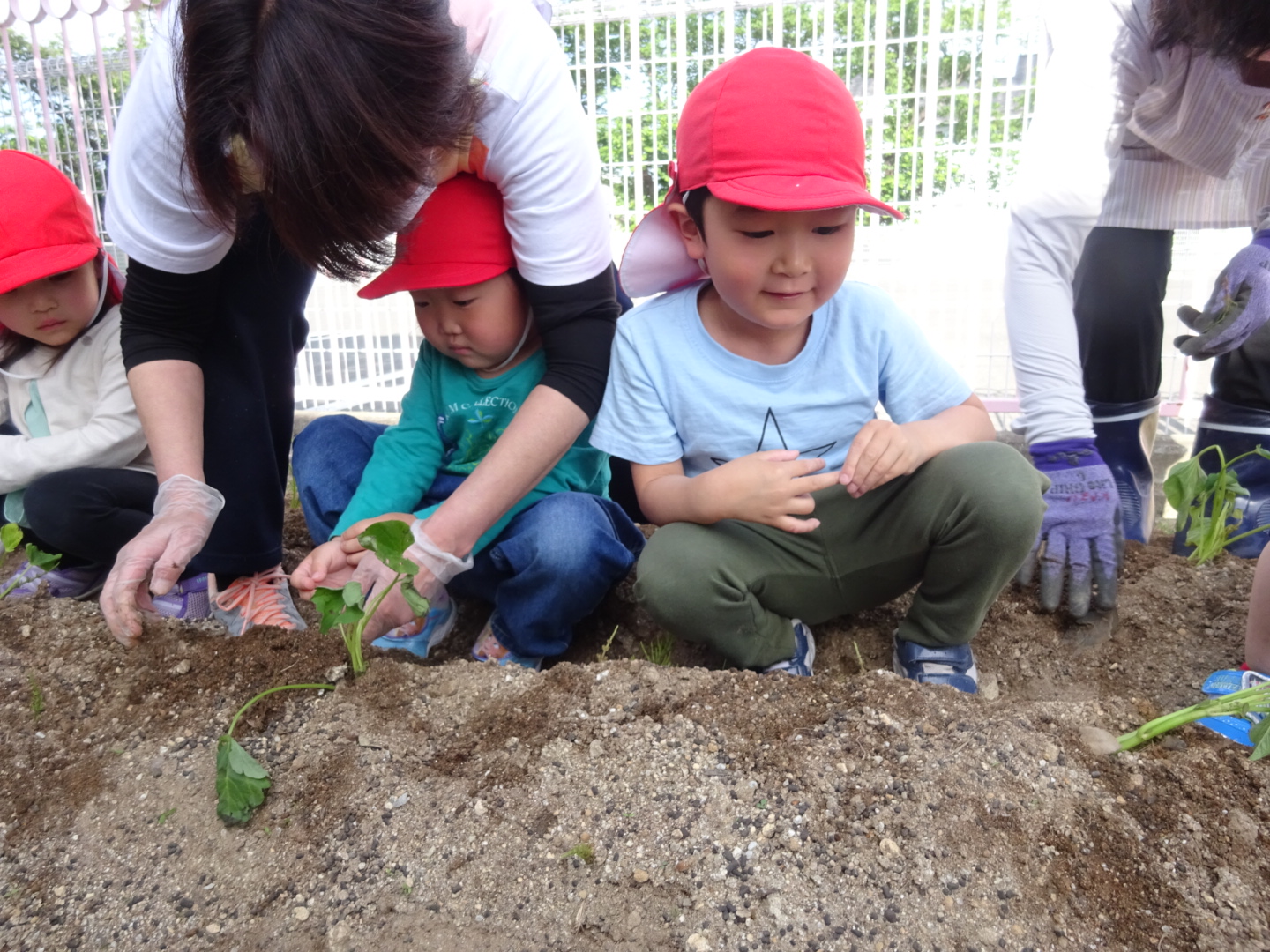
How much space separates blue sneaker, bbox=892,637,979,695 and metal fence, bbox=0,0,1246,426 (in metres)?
3.12

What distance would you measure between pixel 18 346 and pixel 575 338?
1.51 m

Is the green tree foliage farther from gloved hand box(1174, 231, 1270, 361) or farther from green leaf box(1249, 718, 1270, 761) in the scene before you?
green leaf box(1249, 718, 1270, 761)

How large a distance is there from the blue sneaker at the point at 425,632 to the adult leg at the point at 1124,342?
1646 millimetres

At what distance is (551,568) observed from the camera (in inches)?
65.3

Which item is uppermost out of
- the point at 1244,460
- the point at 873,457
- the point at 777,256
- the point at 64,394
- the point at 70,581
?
the point at 777,256

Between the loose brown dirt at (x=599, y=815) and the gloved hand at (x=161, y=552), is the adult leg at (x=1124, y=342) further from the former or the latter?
the gloved hand at (x=161, y=552)

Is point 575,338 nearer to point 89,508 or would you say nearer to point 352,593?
point 352,593

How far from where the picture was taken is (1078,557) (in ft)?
5.60

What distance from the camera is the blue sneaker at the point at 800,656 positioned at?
164cm

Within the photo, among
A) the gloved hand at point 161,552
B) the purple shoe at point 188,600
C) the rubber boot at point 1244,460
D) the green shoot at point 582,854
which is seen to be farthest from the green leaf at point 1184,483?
the purple shoe at point 188,600

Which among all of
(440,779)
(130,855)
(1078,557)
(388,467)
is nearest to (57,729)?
(130,855)

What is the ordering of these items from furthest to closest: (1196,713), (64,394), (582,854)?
(64,394), (1196,713), (582,854)

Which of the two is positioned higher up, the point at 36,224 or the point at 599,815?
the point at 36,224

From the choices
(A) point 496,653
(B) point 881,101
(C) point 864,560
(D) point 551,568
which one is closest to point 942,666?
(C) point 864,560
